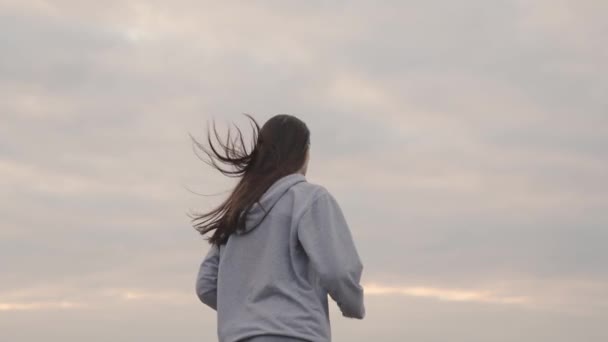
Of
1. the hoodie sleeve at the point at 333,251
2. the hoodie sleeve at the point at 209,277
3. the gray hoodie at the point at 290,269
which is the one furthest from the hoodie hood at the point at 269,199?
the hoodie sleeve at the point at 209,277

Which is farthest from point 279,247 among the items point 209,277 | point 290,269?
point 209,277

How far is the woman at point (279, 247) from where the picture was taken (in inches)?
292

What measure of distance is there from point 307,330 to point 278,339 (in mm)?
168

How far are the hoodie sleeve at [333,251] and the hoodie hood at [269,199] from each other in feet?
0.69

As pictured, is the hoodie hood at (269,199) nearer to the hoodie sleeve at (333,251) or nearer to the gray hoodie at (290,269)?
the gray hoodie at (290,269)

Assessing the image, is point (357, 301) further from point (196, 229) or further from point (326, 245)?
point (196, 229)

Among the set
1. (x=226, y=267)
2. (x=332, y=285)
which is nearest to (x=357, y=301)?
(x=332, y=285)

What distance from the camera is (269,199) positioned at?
25.2 feet

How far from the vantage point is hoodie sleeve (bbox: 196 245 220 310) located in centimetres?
815

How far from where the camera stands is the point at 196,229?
795 centimetres

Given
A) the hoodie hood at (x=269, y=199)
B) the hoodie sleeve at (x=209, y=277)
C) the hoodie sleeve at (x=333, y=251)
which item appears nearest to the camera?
the hoodie sleeve at (x=333, y=251)

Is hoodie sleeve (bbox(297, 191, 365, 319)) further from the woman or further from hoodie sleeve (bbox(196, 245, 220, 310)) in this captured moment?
hoodie sleeve (bbox(196, 245, 220, 310))

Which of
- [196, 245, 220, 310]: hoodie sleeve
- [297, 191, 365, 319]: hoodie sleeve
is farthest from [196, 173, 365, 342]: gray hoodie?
[196, 245, 220, 310]: hoodie sleeve

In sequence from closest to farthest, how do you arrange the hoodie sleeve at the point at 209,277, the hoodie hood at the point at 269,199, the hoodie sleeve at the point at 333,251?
the hoodie sleeve at the point at 333,251
the hoodie hood at the point at 269,199
the hoodie sleeve at the point at 209,277
